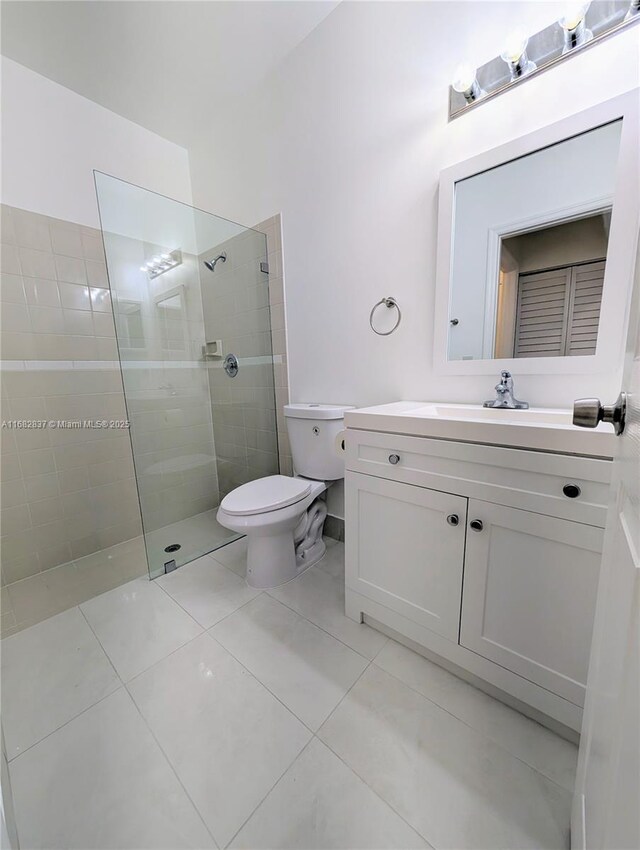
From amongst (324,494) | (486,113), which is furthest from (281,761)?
(486,113)

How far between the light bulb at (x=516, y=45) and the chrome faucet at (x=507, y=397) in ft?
3.20

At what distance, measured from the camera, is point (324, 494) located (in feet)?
6.28

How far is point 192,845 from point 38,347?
2.02 metres

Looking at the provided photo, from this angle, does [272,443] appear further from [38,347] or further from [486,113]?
[486,113]

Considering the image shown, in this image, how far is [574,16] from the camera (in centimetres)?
93

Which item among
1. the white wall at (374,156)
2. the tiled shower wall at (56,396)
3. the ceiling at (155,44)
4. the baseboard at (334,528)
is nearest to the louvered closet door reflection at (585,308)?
the white wall at (374,156)

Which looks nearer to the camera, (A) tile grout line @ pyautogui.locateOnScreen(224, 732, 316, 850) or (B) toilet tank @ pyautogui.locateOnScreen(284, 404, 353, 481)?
(A) tile grout line @ pyautogui.locateOnScreen(224, 732, 316, 850)

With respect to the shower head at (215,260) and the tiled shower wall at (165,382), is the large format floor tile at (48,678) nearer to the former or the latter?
the tiled shower wall at (165,382)

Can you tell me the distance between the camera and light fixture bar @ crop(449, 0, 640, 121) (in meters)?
0.91

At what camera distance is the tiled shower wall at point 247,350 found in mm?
1984

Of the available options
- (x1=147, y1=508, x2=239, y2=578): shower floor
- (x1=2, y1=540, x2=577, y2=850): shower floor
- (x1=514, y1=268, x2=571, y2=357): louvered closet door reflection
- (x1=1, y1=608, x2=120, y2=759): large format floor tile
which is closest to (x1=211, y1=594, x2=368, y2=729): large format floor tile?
(x1=2, y1=540, x2=577, y2=850): shower floor

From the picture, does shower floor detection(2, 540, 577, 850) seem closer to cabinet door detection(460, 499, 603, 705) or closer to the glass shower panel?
cabinet door detection(460, 499, 603, 705)

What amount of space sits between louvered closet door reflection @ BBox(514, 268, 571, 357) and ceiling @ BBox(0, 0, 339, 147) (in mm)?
1506

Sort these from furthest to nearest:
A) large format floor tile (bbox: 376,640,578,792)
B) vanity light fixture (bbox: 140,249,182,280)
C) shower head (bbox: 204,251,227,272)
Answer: shower head (bbox: 204,251,227,272)
vanity light fixture (bbox: 140,249,182,280)
large format floor tile (bbox: 376,640,578,792)
